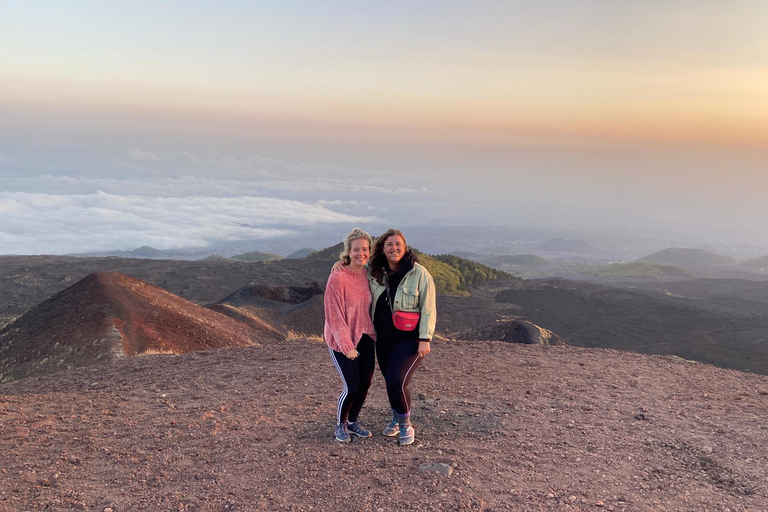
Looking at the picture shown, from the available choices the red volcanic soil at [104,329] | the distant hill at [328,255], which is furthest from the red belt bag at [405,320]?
the distant hill at [328,255]

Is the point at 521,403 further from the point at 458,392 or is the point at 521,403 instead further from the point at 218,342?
the point at 218,342

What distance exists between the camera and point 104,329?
12297mm

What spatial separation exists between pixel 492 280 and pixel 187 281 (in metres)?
19.9

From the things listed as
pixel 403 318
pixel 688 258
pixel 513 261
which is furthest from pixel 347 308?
pixel 688 258

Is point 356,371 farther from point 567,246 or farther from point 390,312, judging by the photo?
point 567,246

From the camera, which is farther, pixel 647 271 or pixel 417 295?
pixel 647 271

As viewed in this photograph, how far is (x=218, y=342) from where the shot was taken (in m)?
13.7

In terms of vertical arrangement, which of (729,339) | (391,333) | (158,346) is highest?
(391,333)

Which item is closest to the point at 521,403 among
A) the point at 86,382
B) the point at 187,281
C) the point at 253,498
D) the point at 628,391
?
the point at 628,391

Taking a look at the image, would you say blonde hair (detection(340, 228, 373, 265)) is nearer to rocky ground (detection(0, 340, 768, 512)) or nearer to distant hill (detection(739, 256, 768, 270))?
rocky ground (detection(0, 340, 768, 512))

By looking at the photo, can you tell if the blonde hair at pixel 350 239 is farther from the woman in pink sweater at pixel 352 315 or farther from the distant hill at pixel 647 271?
the distant hill at pixel 647 271

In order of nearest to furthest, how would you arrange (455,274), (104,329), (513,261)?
(104,329) < (455,274) < (513,261)

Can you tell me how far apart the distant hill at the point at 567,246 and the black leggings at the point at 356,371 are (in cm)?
14556

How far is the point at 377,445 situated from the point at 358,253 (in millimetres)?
2021
